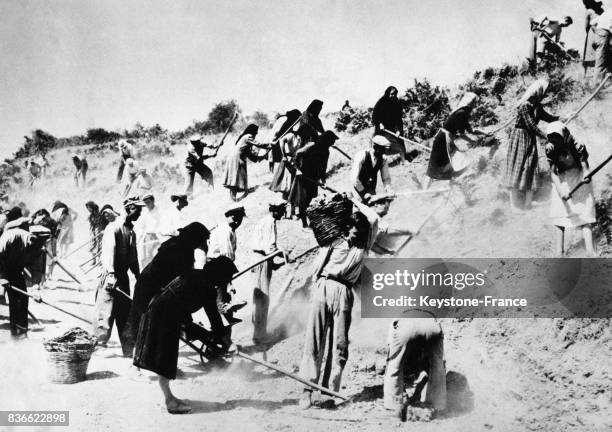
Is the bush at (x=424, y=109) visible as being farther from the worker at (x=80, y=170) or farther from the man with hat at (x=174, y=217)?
the worker at (x=80, y=170)

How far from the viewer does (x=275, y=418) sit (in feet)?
18.0

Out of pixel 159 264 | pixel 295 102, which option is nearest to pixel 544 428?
pixel 159 264

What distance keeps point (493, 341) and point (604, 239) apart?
1.80 metres

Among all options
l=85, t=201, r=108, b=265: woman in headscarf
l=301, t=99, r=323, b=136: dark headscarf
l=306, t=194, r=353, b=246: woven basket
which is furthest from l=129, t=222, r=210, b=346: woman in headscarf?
l=85, t=201, r=108, b=265: woman in headscarf

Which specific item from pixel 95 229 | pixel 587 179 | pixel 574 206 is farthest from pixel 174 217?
pixel 587 179

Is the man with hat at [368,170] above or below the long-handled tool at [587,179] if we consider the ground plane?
above

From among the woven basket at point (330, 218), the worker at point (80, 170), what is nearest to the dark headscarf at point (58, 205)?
the worker at point (80, 170)

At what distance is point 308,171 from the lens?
891 centimetres

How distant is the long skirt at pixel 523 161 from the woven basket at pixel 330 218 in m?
2.53

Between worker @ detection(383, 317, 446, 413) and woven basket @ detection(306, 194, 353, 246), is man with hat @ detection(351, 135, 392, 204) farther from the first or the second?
worker @ detection(383, 317, 446, 413)

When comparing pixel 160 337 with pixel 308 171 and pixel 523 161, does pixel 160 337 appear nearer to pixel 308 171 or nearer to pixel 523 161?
pixel 308 171

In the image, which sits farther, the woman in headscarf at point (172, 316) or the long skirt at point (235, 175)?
the long skirt at point (235, 175)

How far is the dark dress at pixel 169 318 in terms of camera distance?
529 centimetres

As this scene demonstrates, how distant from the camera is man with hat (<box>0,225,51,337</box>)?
312 inches
